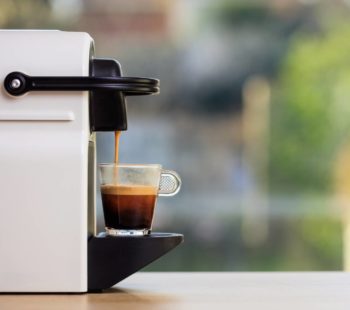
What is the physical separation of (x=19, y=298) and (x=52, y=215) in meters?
0.12

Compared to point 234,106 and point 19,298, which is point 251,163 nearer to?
point 234,106

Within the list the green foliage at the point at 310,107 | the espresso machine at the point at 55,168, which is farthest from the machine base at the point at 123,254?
the green foliage at the point at 310,107

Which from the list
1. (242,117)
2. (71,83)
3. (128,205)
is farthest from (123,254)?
(242,117)

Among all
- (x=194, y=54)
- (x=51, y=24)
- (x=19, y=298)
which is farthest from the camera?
(x=194, y=54)

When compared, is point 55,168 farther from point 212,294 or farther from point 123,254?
point 212,294

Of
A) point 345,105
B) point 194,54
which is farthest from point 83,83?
point 345,105

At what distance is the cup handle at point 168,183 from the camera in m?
1.30

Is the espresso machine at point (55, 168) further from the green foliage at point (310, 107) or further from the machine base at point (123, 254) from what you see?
the green foliage at point (310, 107)

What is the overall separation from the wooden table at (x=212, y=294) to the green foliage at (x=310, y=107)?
22.9 ft

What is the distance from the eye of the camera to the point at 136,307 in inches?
42.9

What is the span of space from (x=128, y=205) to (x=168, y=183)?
0.25 ft

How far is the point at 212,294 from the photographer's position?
3.92 feet

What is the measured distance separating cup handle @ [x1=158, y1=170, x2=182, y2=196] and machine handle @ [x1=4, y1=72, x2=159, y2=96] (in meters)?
0.12

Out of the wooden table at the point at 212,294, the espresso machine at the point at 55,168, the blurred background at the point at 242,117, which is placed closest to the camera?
the wooden table at the point at 212,294
